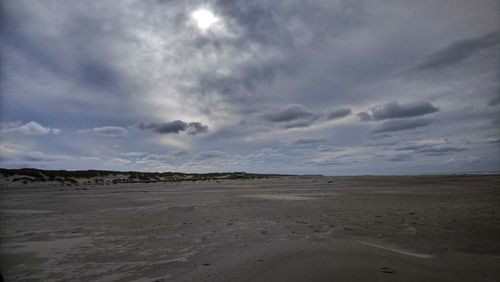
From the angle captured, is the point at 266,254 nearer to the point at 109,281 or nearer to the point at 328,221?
the point at 109,281

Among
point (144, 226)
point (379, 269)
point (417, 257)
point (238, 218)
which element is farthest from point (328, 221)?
point (144, 226)

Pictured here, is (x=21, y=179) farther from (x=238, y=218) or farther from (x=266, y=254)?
(x=266, y=254)

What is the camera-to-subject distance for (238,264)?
607cm

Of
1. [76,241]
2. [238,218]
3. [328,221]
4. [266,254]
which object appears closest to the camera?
[266,254]

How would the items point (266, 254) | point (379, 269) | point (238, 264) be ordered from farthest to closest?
point (266, 254)
point (238, 264)
point (379, 269)

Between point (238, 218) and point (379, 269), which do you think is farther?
Answer: point (238, 218)

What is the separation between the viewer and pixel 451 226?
9477 mm

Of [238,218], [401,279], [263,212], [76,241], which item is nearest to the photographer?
[401,279]

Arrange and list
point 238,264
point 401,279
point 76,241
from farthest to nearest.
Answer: point 76,241 < point 238,264 < point 401,279

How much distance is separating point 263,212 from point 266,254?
23.9 ft

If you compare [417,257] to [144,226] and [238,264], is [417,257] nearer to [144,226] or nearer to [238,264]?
[238,264]

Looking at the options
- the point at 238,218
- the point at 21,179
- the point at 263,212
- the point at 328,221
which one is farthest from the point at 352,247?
the point at 21,179

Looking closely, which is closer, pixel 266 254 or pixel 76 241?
pixel 266 254

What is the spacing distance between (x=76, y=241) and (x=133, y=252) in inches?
99.3
